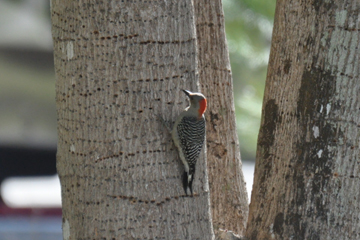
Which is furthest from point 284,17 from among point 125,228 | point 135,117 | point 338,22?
point 125,228

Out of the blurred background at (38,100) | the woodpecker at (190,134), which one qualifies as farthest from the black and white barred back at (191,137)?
the blurred background at (38,100)

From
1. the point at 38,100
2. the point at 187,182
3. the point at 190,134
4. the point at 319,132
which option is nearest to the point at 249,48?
the point at 38,100

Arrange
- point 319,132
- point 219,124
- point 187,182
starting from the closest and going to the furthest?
1. point 187,182
2. point 319,132
3. point 219,124

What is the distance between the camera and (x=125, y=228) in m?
2.94

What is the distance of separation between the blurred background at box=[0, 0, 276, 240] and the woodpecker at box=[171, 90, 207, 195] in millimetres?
3745

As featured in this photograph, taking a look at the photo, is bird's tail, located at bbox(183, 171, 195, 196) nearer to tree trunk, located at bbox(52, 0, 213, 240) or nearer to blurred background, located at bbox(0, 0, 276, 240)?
tree trunk, located at bbox(52, 0, 213, 240)

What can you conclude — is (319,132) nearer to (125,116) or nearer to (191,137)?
(191,137)

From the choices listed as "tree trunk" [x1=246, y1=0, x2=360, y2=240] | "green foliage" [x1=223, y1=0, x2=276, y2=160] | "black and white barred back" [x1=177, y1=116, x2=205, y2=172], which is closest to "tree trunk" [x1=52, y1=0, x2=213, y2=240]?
"black and white barred back" [x1=177, y1=116, x2=205, y2=172]

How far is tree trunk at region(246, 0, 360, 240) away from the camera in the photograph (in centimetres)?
332

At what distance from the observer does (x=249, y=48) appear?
341 inches

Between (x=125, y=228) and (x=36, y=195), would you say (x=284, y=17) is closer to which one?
(x=125, y=228)

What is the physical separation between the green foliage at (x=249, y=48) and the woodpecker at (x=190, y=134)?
4529mm

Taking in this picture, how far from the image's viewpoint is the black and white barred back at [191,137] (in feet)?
10.9

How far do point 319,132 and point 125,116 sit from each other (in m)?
1.25
